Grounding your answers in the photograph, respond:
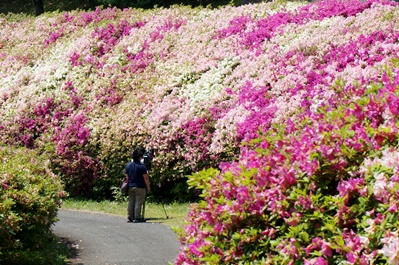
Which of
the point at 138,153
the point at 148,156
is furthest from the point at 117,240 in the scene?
the point at 148,156

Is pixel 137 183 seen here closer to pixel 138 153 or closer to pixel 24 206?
pixel 138 153

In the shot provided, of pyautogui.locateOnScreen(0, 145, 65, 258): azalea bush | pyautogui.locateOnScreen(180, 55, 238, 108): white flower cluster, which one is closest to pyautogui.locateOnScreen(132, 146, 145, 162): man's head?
pyautogui.locateOnScreen(180, 55, 238, 108): white flower cluster

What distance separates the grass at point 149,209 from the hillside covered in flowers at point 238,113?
0.73 metres

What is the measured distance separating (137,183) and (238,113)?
290 cm

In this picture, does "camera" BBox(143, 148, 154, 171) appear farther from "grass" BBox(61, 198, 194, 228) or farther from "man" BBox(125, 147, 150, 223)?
"man" BBox(125, 147, 150, 223)

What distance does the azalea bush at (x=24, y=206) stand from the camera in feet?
32.3

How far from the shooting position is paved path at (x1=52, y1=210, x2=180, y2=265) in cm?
1174

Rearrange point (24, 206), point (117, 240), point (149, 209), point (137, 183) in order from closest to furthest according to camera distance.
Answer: point (24, 206) → point (117, 240) → point (137, 183) → point (149, 209)

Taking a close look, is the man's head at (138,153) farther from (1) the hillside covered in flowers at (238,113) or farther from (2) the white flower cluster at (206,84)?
(2) the white flower cluster at (206,84)

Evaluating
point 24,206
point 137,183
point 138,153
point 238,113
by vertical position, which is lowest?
point 137,183

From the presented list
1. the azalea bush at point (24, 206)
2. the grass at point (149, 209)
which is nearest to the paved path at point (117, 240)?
the grass at point (149, 209)

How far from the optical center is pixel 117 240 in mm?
13367

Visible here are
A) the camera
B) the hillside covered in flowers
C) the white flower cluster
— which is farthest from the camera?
the white flower cluster

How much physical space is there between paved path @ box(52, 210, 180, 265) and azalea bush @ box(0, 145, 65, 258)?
3.27 feet
